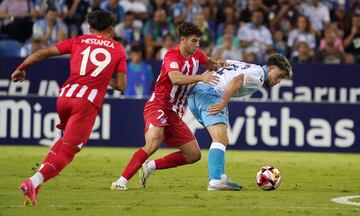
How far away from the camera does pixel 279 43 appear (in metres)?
22.5

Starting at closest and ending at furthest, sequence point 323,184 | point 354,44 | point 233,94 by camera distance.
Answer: point 233,94 → point 323,184 → point 354,44

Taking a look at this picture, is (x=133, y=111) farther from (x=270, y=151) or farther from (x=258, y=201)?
(x=258, y=201)

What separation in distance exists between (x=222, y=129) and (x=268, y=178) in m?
0.84

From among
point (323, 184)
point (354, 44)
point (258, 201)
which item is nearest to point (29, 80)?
point (354, 44)

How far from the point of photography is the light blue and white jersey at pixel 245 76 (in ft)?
39.2

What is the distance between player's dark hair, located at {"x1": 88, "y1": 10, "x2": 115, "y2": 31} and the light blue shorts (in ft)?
6.13

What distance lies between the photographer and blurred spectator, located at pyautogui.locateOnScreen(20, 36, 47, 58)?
21109 mm

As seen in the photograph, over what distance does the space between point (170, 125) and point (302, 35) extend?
35.4ft

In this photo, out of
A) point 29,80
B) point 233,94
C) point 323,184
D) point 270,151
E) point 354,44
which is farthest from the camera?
point 354,44

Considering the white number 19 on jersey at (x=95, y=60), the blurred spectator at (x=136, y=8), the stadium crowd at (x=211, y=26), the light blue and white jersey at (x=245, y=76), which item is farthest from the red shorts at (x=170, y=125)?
the blurred spectator at (x=136, y=8)

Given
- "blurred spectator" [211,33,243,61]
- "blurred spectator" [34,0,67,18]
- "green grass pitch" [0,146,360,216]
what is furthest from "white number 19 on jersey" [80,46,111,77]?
"blurred spectator" [34,0,67,18]

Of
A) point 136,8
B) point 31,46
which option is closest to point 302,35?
point 136,8

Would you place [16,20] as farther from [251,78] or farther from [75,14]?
[251,78]

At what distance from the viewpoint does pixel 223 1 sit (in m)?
23.5
